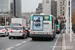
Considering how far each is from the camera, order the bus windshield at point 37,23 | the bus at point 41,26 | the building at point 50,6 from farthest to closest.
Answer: the building at point 50,6 < the bus windshield at point 37,23 < the bus at point 41,26

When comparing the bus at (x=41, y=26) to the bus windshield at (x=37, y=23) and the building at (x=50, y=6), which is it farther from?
the building at (x=50, y=6)

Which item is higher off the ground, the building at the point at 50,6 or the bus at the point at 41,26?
the building at the point at 50,6

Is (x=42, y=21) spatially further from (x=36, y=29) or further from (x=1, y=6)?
(x=1, y=6)

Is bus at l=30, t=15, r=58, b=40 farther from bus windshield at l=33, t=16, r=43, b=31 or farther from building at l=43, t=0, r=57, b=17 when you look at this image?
building at l=43, t=0, r=57, b=17

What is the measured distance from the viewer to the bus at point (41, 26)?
19734 millimetres

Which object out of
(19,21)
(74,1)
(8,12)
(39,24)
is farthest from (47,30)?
(8,12)

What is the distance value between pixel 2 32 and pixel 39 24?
30.6 feet

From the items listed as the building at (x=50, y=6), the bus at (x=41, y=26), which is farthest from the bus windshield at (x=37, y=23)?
the building at (x=50, y=6)

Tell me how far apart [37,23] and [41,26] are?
20.6 inches

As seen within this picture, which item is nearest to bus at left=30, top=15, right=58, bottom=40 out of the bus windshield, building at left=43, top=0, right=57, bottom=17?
the bus windshield

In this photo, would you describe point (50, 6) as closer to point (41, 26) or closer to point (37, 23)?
point (37, 23)

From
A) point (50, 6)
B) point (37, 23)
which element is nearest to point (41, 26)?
point (37, 23)

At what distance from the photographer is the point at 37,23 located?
19906 mm

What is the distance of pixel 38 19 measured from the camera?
19969 millimetres
